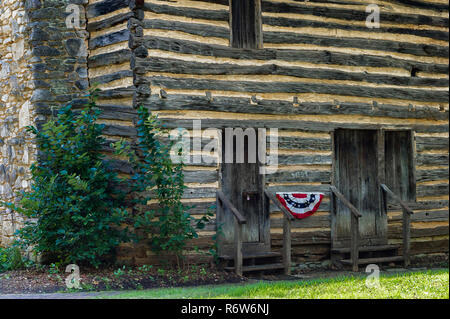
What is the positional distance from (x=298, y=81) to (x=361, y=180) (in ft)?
7.80

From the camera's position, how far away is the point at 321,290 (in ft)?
29.3

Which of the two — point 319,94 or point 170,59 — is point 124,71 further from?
point 319,94

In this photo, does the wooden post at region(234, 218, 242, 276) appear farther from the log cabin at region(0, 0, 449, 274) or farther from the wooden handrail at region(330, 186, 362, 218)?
the wooden handrail at region(330, 186, 362, 218)

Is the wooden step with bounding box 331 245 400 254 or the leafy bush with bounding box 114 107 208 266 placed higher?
the leafy bush with bounding box 114 107 208 266

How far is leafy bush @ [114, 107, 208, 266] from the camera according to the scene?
10.4 metres

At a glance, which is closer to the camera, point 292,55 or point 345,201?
point 345,201

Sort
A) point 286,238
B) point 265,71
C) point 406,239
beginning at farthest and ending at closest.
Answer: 1. point 406,239
2. point 265,71
3. point 286,238

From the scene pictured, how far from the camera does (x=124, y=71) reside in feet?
36.2

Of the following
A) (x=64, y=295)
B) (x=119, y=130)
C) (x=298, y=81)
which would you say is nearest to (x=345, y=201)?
(x=298, y=81)

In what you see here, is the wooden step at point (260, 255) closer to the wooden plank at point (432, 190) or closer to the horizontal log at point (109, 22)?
the wooden plank at point (432, 190)

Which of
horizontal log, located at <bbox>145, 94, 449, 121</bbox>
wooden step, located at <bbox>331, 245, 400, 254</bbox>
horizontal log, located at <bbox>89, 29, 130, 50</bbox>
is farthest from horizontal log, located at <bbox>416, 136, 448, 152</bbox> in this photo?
horizontal log, located at <bbox>89, 29, 130, 50</bbox>

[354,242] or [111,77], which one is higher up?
[111,77]

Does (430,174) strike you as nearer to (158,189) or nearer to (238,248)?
(238,248)

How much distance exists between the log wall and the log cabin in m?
0.02
